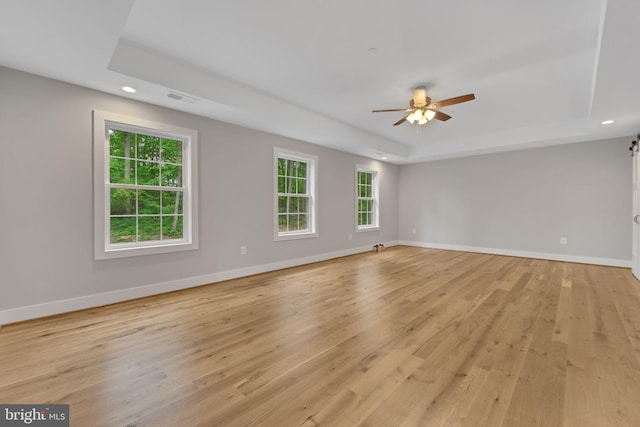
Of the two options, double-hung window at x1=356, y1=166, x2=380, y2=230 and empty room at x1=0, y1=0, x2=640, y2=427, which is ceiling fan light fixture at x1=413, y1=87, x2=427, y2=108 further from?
double-hung window at x1=356, y1=166, x2=380, y2=230

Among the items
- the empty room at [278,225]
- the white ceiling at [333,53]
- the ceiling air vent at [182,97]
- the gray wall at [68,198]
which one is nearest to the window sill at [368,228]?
the empty room at [278,225]

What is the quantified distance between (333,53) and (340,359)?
2820 mm

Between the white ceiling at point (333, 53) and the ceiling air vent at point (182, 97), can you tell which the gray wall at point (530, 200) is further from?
the ceiling air vent at point (182, 97)

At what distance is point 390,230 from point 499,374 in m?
5.97

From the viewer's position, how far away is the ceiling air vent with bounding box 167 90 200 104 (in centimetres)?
306

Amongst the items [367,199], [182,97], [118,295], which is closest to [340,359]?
[118,295]

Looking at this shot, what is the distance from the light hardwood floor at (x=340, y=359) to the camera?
141 cm

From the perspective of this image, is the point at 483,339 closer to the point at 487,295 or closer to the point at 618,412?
the point at 618,412

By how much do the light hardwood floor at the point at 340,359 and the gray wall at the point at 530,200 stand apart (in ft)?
7.20

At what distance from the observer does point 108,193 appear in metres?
3.09

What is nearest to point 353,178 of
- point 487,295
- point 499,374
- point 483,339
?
point 487,295

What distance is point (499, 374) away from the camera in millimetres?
1729

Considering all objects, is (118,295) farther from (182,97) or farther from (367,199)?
(367,199)

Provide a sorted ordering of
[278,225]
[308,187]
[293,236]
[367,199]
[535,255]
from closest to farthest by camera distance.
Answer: [278,225], [293,236], [308,187], [535,255], [367,199]
